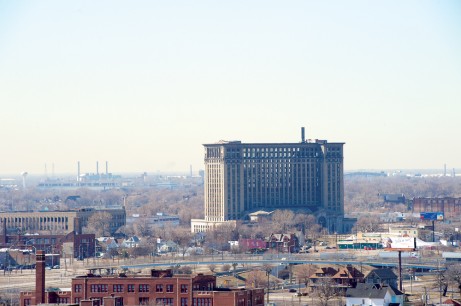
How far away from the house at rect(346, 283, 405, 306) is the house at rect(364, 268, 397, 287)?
14281 millimetres

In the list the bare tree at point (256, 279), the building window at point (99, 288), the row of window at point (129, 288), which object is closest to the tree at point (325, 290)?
the bare tree at point (256, 279)

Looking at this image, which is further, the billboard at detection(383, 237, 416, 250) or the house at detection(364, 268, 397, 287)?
the billboard at detection(383, 237, 416, 250)

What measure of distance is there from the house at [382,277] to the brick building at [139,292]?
1128 inches

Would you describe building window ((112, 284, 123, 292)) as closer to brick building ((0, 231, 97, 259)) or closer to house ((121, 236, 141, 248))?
brick building ((0, 231, 97, 259))

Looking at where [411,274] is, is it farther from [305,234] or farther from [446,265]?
[305,234]

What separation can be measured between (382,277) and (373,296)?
73.4 feet

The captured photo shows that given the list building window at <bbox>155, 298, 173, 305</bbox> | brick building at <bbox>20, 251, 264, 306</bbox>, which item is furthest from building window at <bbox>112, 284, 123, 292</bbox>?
building window at <bbox>155, 298, 173, 305</bbox>

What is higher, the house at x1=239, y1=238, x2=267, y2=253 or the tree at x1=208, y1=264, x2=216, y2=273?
the house at x1=239, y1=238, x2=267, y2=253

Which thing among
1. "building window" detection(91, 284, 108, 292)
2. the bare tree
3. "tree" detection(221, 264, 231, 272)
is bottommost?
the bare tree

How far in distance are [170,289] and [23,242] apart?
77.7 meters

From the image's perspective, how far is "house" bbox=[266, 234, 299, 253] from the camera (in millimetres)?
173375

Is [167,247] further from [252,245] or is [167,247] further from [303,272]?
[303,272]

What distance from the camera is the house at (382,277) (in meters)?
124

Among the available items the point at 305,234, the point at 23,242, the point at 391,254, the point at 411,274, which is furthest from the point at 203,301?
the point at 305,234
